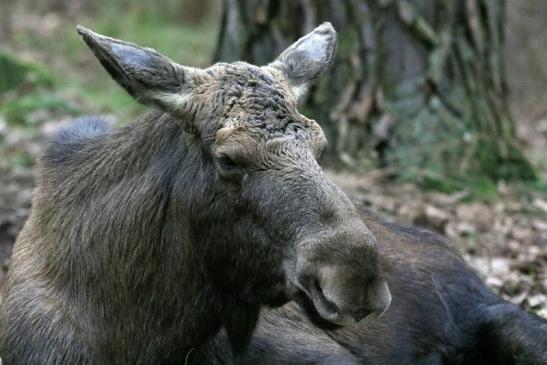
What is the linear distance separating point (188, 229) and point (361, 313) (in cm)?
102

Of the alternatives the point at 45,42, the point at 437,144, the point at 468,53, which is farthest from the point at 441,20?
the point at 45,42

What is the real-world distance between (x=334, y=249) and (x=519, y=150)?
589cm

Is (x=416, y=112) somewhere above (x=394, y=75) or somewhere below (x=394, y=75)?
below

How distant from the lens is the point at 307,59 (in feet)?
18.5

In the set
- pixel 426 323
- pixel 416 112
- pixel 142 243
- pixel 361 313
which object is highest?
pixel 416 112

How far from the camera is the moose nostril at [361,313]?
14.7 ft

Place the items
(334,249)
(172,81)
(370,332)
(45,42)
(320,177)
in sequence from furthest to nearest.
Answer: (45,42) < (370,332) < (172,81) < (320,177) < (334,249)

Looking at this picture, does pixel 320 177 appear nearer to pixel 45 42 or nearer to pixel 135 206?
pixel 135 206

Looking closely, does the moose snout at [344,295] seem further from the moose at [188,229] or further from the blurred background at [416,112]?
the blurred background at [416,112]

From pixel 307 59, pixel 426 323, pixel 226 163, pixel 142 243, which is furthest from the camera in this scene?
pixel 426 323

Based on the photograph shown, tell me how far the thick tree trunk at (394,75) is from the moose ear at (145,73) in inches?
178

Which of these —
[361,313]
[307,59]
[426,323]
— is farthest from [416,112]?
[361,313]

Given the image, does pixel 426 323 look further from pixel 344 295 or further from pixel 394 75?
pixel 394 75

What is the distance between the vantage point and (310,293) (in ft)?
15.1
